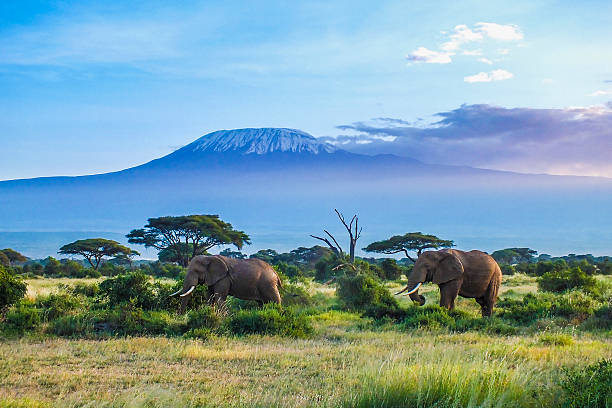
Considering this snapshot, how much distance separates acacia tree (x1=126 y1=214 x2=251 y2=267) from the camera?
1818 inches

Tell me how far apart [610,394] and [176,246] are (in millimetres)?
43835

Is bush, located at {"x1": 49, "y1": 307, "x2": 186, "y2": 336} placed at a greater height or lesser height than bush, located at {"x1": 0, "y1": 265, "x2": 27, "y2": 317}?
lesser

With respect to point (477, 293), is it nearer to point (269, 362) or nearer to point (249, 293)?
point (249, 293)

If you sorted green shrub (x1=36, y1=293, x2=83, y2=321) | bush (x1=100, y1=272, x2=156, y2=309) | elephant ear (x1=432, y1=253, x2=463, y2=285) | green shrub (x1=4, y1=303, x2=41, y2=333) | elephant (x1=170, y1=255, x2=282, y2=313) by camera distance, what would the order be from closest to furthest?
green shrub (x1=4, y1=303, x2=41, y2=333), green shrub (x1=36, y1=293, x2=83, y2=321), bush (x1=100, y1=272, x2=156, y2=309), elephant ear (x1=432, y1=253, x2=463, y2=285), elephant (x1=170, y1=255, x2=282, y2=313)

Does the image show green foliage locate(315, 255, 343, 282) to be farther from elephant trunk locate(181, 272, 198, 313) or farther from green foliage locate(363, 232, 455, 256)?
elephant trunk locate(181, 272, 198, 313)

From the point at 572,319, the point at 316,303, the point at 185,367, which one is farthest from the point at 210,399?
the point at 316,303

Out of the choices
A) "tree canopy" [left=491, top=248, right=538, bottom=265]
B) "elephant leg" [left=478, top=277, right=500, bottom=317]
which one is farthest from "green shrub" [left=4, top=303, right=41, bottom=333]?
"tree canopy" [left=491, top=248, right=538, bottom=265]

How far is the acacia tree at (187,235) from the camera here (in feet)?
152

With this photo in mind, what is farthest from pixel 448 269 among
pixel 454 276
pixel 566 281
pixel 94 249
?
pixel 94 249

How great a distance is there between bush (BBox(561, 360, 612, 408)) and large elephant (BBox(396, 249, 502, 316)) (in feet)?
26.7

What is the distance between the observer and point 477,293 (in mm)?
15727

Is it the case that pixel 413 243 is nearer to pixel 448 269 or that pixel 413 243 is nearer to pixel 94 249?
pixel 94 249

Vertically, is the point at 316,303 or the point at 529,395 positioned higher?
the point at 529,395

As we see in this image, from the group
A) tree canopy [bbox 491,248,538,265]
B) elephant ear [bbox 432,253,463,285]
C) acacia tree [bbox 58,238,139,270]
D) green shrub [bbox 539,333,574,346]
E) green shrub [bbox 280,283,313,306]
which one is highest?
elephant ear [bbox 432,253,463,285]
